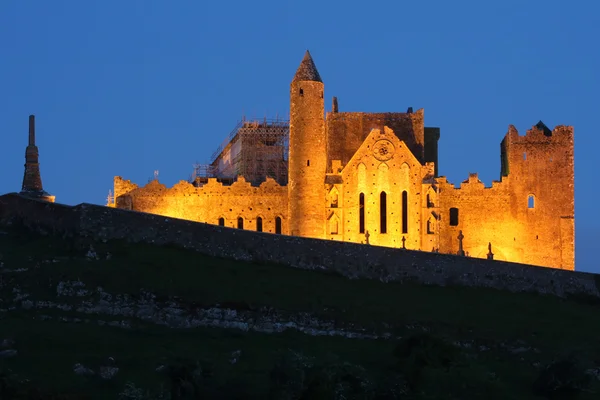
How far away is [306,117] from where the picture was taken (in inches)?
2778

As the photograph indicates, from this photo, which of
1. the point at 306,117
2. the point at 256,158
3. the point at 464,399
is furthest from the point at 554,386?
the point at 256,158

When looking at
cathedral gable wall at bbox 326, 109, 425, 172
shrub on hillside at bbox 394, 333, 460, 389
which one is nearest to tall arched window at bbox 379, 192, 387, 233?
cathedral gable wall at bbox 326, 109, 425, 172

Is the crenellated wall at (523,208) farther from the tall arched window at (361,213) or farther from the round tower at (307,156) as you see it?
the round tower at (307,156)

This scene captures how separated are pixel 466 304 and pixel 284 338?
399 inches

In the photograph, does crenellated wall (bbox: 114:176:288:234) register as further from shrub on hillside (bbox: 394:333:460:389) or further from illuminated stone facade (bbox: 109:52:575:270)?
shrub on hillside (bbox: 394:333:460:389)

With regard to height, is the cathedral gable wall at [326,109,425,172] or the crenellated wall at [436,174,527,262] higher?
the cathedral gable wall at [326,109,425,172]

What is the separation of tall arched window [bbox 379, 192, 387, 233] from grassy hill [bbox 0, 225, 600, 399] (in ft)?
60.6

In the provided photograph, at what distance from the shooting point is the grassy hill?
3728cm

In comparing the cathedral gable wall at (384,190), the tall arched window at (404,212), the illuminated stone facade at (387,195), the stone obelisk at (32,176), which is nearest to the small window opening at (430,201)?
the illuminated stone facade at (387,195)

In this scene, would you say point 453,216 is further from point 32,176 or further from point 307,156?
point 32,176

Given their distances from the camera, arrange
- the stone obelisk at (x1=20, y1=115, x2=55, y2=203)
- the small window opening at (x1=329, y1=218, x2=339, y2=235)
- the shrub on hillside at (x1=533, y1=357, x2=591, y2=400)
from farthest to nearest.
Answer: the small window opening at (x1=329, y1=218, x2=339, y2=235) → the stone obelisk at (x1=20, y1=115, x2=55, y2=203) → the shrub on hillside at (x1=533, y1=357, x2=591, y2=400)

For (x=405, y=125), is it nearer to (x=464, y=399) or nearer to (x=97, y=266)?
(x=97, y=266)

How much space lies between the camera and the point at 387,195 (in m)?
72.4

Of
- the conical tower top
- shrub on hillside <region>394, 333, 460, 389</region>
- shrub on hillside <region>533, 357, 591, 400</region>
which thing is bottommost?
shrub on hillside <region>533, 357, 591, 400</region>
